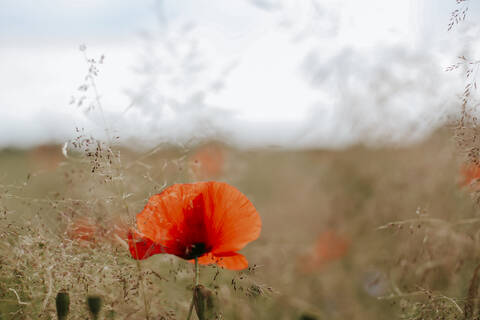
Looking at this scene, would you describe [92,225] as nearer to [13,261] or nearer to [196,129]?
[13,261]

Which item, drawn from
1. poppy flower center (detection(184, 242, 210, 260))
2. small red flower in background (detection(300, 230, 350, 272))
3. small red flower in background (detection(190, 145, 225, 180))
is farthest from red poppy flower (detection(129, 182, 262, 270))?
small red flower in background (detection(300, 230, 350, 272))

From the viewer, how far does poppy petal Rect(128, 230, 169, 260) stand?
2.35 feet

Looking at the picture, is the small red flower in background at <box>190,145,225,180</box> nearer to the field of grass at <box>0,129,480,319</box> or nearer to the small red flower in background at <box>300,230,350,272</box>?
the field of grass at <box>0,129,480,319</box>

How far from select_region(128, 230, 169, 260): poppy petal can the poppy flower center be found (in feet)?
0.14

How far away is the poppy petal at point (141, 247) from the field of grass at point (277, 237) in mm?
28

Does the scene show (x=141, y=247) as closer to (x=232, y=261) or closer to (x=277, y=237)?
(x=232, y=261)

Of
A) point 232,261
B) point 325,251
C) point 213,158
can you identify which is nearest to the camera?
point 232,261

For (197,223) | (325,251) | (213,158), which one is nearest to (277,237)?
(325,251)

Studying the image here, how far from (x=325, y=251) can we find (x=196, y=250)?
1632mm

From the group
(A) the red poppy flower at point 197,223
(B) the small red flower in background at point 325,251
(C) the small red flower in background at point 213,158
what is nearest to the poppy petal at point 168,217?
(A) the red poppy flower at point 197,223

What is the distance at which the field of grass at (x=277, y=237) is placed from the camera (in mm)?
756

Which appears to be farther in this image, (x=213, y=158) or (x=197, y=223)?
(x=213, y=158)

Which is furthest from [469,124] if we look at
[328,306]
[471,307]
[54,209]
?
[328,306]

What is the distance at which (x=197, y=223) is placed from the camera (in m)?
0.75
